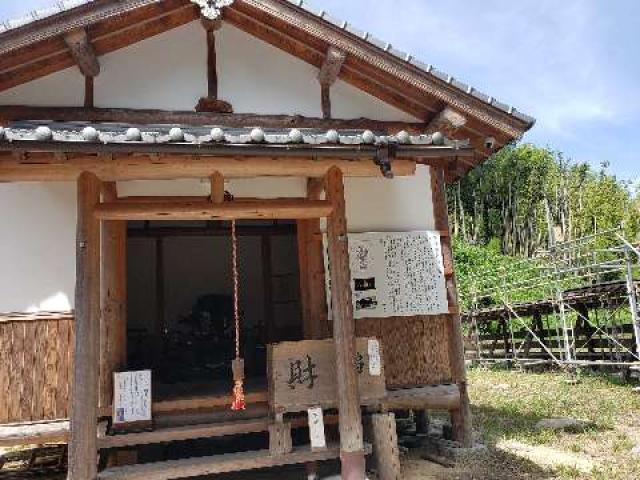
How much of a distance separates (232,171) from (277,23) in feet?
8.47

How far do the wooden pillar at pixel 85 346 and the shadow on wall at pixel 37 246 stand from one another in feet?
4.21

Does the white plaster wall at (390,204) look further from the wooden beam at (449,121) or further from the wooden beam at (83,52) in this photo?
the wooden beam at (83,52)

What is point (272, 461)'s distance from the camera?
5789 mm

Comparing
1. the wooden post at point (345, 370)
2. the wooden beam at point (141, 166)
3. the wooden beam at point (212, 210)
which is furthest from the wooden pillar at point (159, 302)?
the wooden post at point (345, 370)

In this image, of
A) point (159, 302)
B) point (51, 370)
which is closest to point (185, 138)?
point (51, 370)

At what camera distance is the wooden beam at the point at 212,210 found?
5.52m

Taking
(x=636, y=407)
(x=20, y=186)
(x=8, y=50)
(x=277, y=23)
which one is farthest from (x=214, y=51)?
(x=636, y=407)

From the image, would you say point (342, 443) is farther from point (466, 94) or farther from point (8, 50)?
point (8, 50)

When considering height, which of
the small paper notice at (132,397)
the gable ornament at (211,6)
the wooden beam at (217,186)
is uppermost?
the gable ornament at (211,6)

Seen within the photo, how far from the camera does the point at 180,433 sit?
5820 mm

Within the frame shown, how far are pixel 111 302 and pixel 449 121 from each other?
4.97 metres

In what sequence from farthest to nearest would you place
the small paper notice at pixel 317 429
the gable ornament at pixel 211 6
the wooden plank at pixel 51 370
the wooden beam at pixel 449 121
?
the wooden beam at pixel 449 121 → the gable ornament at pixel 211 6 → the wooden plank at pixel 51 370 → the small paper notice at pixel 317 429

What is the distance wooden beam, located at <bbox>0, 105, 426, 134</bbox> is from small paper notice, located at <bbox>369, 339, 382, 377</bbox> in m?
2.98

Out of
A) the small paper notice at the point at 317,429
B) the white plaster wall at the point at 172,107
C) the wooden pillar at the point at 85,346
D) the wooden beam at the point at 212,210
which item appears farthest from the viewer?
the white plaster wall at the point at 172,107
